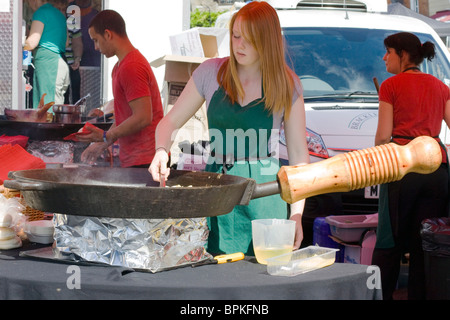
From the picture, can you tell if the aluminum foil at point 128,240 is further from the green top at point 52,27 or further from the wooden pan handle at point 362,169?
the green top at point 52,27

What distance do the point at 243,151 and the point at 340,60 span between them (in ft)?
11.3

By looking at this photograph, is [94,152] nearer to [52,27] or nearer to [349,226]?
[349,226]

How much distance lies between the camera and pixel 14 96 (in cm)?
604

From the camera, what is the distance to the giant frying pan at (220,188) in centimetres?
194

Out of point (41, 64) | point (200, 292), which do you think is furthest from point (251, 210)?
point (41, 64)

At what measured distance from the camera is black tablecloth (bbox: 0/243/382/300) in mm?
1919

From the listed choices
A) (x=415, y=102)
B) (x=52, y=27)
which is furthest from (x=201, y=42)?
(x=415, y=102)

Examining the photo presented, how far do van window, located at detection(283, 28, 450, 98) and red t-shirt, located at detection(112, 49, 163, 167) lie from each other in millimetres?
1823

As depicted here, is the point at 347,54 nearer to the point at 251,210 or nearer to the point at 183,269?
the point at 251,210

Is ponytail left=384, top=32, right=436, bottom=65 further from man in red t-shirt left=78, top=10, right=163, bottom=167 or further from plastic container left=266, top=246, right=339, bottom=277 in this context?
plastic container left=266, top=246, right=339, bottom=277

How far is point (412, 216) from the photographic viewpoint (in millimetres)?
4418

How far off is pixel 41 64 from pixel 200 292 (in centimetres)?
672

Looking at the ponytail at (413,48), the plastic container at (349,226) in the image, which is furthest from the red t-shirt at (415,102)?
the plastic container at (349,226)

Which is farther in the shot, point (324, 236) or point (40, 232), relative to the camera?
point (324, 236)
